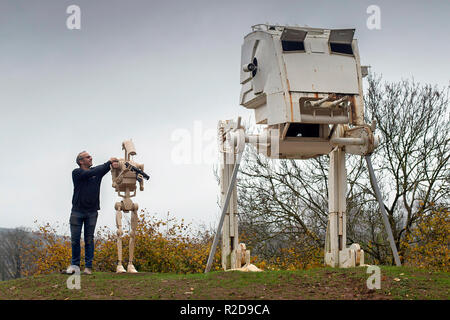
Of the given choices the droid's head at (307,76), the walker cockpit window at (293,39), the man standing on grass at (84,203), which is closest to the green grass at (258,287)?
the man standing on grass at (84,203)

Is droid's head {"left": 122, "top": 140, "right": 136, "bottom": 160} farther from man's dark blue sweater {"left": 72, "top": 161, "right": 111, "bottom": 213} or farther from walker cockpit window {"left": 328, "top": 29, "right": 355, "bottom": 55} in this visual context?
walker cockpit window {"left": 328, "top": 29, "right": 355, "bottom": 55}

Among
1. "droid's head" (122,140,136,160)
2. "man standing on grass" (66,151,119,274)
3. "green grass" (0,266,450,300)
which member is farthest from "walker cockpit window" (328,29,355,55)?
"man standing on grass" (66,151,119,274)

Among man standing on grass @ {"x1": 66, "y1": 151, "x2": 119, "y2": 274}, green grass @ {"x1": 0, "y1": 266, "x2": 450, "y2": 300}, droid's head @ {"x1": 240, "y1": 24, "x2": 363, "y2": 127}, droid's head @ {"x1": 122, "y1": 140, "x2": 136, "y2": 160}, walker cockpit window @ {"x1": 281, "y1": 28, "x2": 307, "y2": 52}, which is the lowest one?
green grass @ {"x1": 0, "y1": 266, "x2": 450, "y2": 300}

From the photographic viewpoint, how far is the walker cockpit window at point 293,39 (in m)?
10.5

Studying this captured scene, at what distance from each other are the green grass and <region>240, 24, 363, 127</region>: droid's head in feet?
9.27

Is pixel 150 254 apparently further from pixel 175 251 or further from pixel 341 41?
pixel 341 41

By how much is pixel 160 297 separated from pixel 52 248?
8.70 metres

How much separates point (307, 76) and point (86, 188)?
472 cm

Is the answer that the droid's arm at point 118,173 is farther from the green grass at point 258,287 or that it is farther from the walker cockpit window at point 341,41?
the walker cockpit window at point 341,41

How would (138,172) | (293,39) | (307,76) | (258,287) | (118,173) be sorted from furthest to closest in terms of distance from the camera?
(118,173) < (138,172) < (293,39) < (307,76) < (258,287)

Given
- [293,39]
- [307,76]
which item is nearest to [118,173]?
[307,76]

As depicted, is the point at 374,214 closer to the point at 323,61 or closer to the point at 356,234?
the point at 356,234

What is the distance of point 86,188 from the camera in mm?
10836

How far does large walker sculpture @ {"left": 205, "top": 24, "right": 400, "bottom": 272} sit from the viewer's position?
34.3ft
